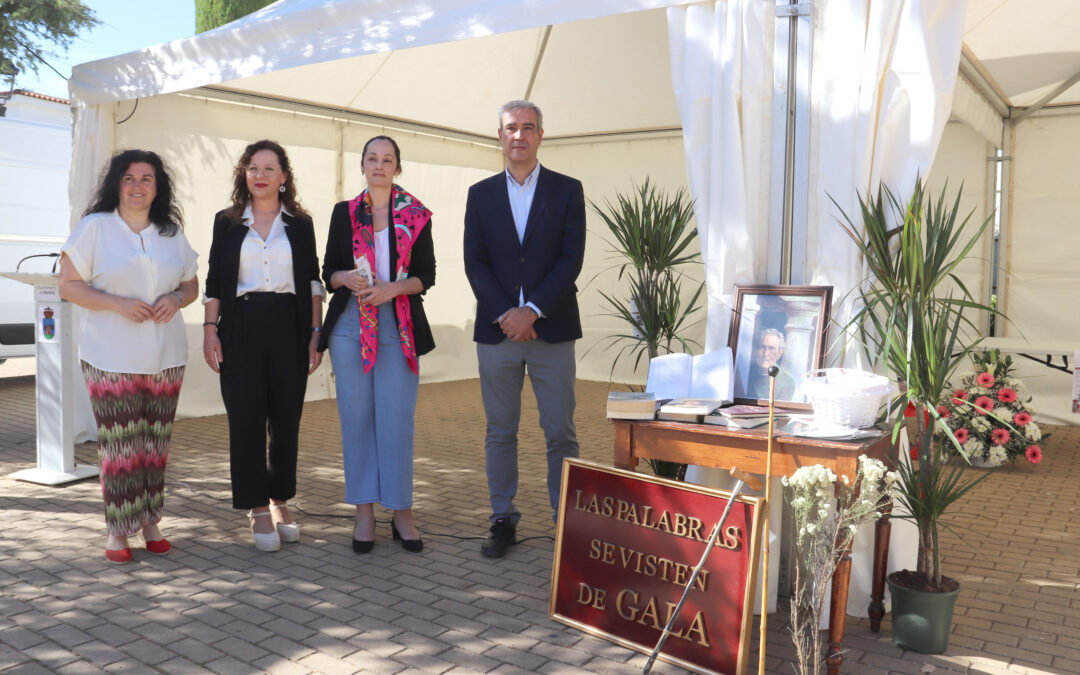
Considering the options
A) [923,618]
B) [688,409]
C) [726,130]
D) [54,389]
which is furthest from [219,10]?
[923,618]

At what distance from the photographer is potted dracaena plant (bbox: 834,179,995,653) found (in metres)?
2.65

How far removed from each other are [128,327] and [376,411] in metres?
1.09

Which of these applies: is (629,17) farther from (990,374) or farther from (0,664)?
(0,664)

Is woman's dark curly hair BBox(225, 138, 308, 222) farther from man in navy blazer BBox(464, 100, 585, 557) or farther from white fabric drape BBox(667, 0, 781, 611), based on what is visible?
white fabric drape BBox(667, 0, 781, 611)

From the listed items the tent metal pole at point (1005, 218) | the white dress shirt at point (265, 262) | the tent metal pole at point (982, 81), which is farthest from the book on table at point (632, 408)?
the tent metal pole at point (1005, 218)

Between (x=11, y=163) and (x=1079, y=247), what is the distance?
Answer: 1021 centimetres

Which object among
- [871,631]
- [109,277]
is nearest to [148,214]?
[109,277]

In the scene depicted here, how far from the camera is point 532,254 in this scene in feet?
12.1

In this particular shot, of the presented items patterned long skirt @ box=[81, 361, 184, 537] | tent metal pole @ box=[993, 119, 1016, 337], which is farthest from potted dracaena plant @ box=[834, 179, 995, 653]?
tent metal pole @ box=[993, 119, 1016, 337]

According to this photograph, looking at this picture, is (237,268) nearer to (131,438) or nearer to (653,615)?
(131,438)

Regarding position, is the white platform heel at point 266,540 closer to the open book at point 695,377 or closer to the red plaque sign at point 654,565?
the red plaque sign at point 654,565

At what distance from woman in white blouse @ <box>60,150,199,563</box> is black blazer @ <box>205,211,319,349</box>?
0.63ft

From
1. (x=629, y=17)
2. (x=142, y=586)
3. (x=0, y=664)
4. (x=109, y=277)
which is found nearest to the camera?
(x=0, y=664)

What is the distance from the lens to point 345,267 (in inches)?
151
